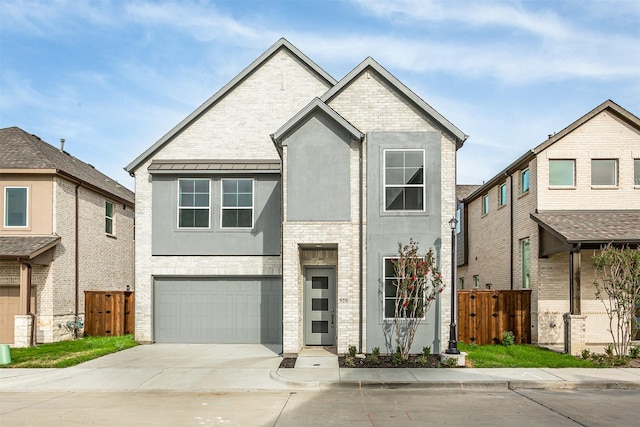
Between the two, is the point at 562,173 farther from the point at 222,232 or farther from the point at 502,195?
the point at 222,232

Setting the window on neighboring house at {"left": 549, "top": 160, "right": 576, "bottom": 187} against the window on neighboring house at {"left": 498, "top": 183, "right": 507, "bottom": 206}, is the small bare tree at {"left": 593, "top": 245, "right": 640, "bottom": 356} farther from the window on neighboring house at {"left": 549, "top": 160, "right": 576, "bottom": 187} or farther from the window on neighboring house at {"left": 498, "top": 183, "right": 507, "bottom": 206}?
the window on neighboring house at {"left": 498, "top": 183, "right": 507, "bottom": 206}

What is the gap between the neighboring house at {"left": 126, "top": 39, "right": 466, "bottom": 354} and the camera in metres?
16.0

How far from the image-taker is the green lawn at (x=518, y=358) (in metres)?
14.7

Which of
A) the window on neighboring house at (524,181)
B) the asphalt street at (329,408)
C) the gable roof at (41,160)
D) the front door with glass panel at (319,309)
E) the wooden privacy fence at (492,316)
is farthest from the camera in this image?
the gable roof at (41,160)

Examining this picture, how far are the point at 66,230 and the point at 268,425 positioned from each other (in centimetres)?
1523

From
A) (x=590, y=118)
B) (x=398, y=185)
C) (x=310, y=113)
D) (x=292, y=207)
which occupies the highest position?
(x=590, y=118)

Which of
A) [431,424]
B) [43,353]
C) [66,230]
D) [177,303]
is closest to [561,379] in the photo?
[431,424]

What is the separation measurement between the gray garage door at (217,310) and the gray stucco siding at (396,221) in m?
4.67

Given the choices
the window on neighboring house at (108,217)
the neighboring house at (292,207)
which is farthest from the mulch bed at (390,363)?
the window on neighboring house at (108,217)

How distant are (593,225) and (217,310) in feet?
41.8

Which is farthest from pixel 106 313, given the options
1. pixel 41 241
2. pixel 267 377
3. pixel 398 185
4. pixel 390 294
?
pixel 398 185

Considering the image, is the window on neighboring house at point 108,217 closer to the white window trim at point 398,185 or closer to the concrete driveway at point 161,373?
the concrete driveway at point 161,373

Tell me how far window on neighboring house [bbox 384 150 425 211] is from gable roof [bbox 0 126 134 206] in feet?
40.2

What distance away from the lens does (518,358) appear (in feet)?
51.4
